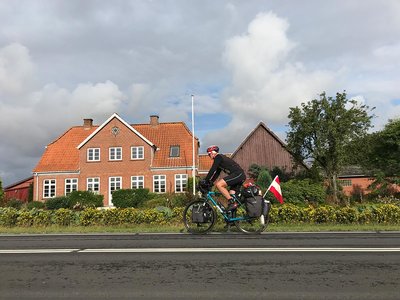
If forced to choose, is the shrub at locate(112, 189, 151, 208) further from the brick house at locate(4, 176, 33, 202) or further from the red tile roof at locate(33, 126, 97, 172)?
the brick house at locate(4, 176, 33, 202)

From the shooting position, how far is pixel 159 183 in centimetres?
4350

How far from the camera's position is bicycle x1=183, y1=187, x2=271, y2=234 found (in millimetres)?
8531

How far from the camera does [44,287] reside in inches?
178

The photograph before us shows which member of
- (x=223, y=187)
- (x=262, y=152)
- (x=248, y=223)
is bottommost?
(x=248, y=223)

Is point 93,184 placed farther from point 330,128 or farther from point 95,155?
point 330,128

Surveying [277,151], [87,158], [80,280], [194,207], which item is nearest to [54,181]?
[87,158]

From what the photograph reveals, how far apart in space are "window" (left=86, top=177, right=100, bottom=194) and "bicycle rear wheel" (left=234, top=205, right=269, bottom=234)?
3692 cm

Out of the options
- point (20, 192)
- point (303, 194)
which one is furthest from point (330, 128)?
point (20, 192)

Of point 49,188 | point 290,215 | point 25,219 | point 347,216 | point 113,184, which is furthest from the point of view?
point 49,188

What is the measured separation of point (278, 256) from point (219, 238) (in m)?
2.13

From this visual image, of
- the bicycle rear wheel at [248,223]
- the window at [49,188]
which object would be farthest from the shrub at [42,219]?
the window at [49,188]

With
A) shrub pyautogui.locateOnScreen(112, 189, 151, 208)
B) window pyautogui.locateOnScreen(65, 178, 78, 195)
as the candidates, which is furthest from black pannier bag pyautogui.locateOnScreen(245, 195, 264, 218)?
window pyautogui.locateOnScreen(65, 178, 78, 195)

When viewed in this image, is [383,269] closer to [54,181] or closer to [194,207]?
[194,207]

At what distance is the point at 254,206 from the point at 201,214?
3.86 ft
